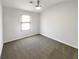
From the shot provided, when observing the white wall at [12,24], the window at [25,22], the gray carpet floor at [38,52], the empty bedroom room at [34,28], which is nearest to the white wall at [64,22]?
the empty bedroom room at [34,28]

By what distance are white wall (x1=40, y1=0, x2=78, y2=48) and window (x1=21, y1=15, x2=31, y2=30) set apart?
75.0 inches

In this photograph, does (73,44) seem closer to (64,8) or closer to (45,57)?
(45,57)

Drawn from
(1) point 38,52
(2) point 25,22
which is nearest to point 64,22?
(1) point 38,52

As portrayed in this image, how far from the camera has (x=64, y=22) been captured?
12.8ft

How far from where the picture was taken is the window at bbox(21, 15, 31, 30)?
17.3 feet

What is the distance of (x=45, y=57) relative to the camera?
2514 millimetres

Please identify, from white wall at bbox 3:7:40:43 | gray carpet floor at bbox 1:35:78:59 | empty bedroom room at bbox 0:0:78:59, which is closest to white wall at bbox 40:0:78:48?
empty bedroom room at bbox 0:0:78:59

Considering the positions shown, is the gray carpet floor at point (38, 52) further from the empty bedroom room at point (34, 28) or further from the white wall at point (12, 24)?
the white wall at point (12, 24)

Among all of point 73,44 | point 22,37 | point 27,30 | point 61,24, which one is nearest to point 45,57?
point 73,44

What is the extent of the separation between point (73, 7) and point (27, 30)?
12.4 feet

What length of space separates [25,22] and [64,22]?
3088 millimetres

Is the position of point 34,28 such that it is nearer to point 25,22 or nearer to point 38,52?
point 25,22

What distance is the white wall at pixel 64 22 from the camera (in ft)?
11.0

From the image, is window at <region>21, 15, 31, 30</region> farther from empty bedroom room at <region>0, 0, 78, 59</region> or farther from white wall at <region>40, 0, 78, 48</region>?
white wall at <region>40, 0, 78, 48</region>
